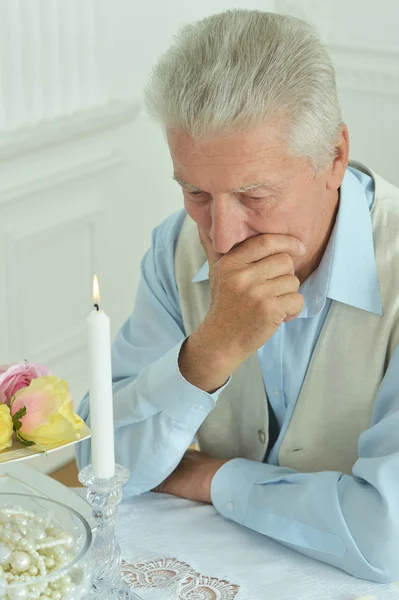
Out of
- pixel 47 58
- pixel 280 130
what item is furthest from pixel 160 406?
pixel 47 58

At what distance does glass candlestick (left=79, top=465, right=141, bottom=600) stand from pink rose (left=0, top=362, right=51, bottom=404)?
16 centimetres

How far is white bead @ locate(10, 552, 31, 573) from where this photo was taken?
1.06m

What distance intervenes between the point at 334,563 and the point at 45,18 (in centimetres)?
204

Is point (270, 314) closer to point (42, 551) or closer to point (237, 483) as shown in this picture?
point (237, 483)

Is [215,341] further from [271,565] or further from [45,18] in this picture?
[45,18]

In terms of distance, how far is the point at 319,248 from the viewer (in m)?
1.82

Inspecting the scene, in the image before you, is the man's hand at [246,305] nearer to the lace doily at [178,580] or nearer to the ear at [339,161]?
the ear at [339,161]

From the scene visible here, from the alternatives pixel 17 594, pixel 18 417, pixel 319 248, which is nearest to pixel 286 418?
pixel 319 248

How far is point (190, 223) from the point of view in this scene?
6.54ft

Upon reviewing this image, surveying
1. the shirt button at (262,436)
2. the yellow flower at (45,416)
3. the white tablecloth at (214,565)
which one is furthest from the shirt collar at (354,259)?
the yellow flower at (45,416)

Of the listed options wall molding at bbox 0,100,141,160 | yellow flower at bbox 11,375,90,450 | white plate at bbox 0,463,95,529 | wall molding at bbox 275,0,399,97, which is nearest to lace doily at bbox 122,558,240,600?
white plate at bbox 0,463,95,529

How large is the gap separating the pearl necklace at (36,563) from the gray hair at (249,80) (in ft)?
2.35

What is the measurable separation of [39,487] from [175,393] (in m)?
0.30

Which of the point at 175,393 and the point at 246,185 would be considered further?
the point at 175,393
